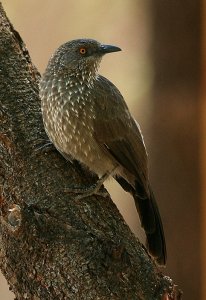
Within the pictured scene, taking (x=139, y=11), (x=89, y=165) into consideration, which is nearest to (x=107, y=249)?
(x=89, y=165)

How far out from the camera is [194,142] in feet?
15.5

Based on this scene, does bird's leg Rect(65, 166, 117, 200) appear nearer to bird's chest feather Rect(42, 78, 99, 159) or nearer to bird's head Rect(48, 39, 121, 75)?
bird's chest feather Rect(42, 78, 99, 159)

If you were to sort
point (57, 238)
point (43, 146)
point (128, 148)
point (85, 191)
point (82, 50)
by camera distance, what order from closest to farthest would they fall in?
point (57, 238) → point (85, 191) → point (43, 146) → point (128, 148) → point (82, 50)

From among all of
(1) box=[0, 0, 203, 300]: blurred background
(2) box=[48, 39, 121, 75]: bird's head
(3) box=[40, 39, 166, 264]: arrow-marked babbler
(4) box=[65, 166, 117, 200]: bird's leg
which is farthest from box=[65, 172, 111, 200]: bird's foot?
(1) box=[0, 0, 203, 300]: blurred background

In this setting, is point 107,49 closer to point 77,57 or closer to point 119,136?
point 77,57

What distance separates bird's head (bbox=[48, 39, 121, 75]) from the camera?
12.2ft

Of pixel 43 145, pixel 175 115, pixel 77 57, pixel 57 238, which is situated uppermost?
pixel 77 57

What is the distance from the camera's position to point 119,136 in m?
3.57

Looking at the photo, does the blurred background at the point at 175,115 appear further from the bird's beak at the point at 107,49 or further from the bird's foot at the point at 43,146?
the bird's foot at the point at 43,146

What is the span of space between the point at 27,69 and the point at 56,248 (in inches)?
40.1

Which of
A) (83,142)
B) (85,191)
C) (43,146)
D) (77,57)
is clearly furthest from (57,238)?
(77,57)

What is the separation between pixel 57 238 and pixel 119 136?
0.83 meters

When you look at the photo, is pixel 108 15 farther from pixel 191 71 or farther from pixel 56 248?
pixel 56 248

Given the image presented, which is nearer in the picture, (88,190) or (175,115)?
(88,190)
